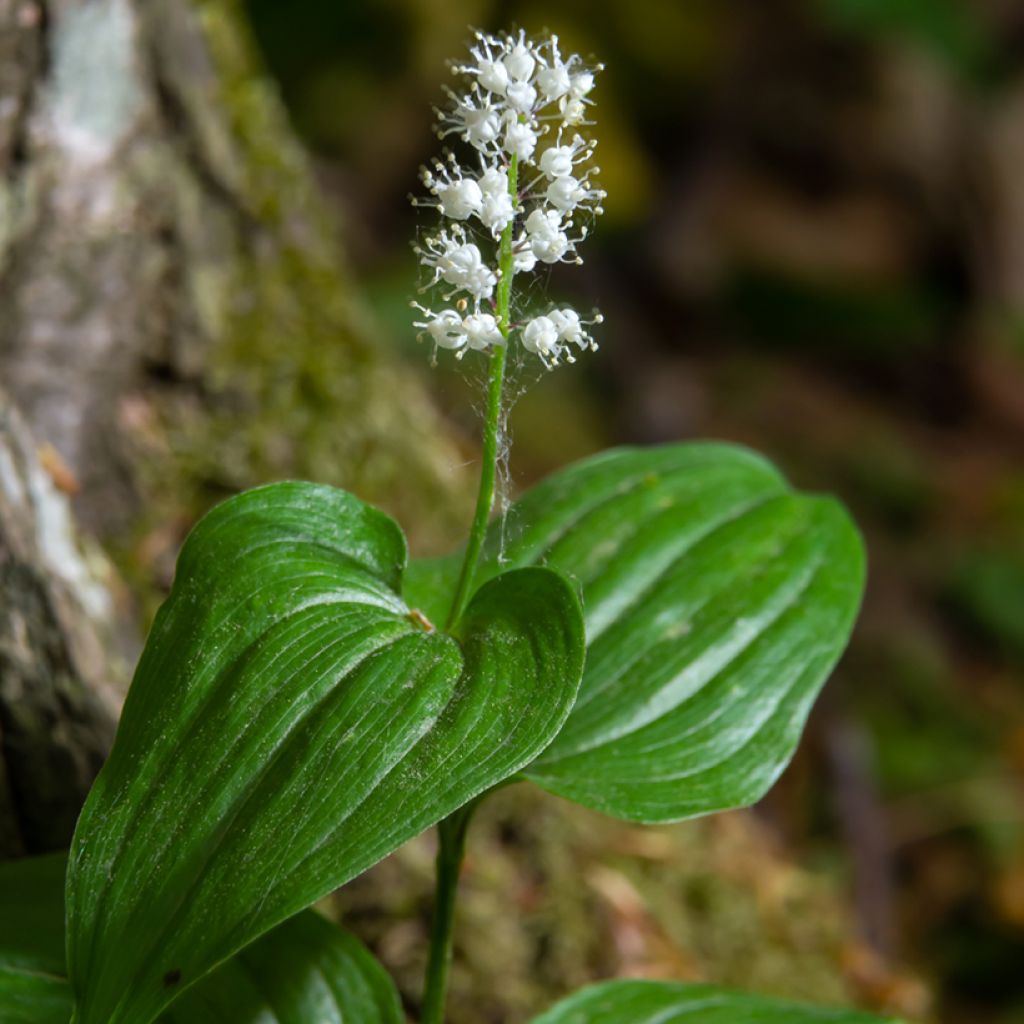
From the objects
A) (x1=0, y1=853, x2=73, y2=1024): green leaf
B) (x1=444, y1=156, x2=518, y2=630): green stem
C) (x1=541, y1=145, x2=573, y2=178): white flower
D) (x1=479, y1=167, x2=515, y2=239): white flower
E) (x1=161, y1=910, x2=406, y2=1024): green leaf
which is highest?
(x1=541, y1=145, x2=573, y2=178): white flower

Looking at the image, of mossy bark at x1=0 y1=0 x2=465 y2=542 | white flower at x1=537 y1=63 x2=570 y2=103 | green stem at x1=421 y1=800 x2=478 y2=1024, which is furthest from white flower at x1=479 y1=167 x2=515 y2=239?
mossy bark at x1=0 y1=0 x2=465 y2=542

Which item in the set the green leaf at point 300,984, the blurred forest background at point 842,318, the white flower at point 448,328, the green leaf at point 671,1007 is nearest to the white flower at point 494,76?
the white flower at point 448,328

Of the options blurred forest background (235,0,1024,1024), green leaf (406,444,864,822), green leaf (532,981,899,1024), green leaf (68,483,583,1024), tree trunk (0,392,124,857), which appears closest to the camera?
green leaf (68,483,583,1024)

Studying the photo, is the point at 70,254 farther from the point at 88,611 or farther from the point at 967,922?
the point at 967,922

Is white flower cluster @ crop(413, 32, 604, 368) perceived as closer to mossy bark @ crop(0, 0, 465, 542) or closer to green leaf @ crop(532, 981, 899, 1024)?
green leaf @ crop(532, 981, 899, 1024)

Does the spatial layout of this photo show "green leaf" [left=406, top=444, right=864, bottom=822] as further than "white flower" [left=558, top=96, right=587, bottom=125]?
Yes

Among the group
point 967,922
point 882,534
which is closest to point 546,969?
point 967,922
